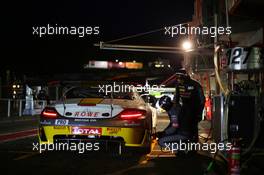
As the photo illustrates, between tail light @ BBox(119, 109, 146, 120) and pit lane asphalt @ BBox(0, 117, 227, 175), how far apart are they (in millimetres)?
566

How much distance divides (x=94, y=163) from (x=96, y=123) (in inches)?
29.0

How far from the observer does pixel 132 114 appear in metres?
7.73

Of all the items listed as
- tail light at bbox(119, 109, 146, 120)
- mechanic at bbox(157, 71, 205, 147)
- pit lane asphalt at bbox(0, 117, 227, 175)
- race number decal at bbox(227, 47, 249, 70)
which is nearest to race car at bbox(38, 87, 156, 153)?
tail light at bbox(119, 109, 146, 120)

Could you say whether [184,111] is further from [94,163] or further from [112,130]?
[94,163]

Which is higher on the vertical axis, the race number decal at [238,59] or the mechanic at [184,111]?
the race number decal at [238,59]

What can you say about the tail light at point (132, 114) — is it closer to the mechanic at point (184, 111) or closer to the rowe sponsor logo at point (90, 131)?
the rowe sponsor logo at point (90, 131)

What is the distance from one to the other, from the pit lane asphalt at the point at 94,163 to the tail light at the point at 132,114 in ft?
1.86

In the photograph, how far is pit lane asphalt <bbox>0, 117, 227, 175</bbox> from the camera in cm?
706

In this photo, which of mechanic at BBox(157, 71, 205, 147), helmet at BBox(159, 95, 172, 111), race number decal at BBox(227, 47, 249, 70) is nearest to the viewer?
mechanic at BBox(157, 71, 205, 147)

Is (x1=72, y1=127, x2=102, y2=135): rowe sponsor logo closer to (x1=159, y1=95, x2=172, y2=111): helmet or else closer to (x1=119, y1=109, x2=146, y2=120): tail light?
(x1=119, y1=109, x2=146, y2=120): tail light

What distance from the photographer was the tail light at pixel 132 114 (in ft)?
25.1

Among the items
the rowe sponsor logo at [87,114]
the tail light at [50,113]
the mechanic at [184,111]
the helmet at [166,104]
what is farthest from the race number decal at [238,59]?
the tail light at [50,113]

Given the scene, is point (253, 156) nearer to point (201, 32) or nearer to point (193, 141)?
point (193, 141)

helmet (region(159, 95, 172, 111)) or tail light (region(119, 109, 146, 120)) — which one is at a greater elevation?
helmet (region(159, 95, 172, 111))
